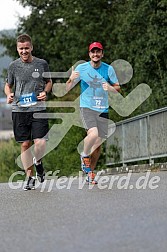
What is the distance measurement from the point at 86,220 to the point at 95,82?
473 centimetres

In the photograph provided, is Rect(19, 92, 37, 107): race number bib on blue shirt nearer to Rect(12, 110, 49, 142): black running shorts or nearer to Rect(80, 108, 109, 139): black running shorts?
Rect(12, 110, 49, 142): black running shorts

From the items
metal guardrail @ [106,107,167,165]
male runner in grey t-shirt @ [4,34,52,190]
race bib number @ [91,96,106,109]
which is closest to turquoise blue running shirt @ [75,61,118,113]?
race bib number @ [91,96,106,109]

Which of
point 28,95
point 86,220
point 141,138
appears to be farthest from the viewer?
point 141,138

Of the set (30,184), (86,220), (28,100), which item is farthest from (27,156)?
(86,220)

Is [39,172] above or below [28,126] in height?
below

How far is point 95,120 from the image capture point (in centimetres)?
1258

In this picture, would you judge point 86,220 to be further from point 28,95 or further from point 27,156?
point 27,156

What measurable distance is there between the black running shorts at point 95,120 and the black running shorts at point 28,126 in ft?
2.05

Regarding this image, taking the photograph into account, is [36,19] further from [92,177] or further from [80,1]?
[92,177]

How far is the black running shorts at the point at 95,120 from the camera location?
12.5m

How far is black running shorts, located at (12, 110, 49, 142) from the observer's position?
12133 mm

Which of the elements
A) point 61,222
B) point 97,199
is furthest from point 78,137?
point 61,222

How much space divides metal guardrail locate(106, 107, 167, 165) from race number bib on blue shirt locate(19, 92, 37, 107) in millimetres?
5956

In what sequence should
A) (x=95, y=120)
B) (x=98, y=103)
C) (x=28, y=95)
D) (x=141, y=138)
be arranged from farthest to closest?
(x=141, y=138), (x=95, y=120), (x=98, y=103), (x=28, y=95)
